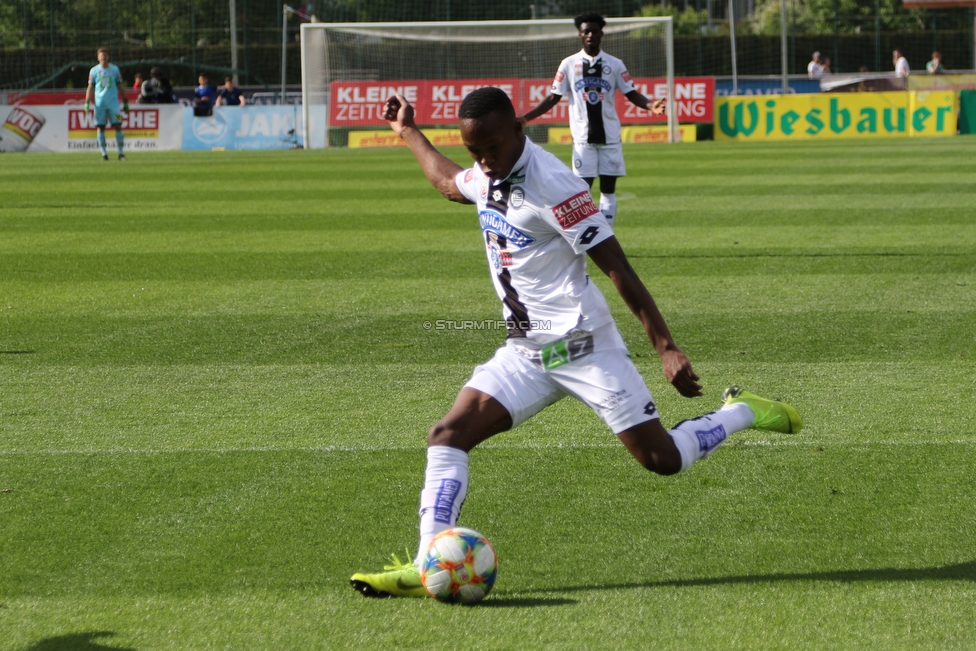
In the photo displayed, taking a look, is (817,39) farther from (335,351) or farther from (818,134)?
(335,351)

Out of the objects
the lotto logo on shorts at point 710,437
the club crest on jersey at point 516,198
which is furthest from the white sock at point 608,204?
the club crest on jersey at point 516,198

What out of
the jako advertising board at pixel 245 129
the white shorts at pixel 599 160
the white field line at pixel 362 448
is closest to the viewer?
the white field line at pixel 362 448

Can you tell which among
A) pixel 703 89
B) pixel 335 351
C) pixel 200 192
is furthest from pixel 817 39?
pixel 335 351

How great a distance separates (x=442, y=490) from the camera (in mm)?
4172

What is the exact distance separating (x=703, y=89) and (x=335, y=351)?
25.3m

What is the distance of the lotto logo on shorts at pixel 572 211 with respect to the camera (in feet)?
13.3

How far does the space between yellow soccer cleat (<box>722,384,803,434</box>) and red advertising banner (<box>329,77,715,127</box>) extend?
26689 millimetres

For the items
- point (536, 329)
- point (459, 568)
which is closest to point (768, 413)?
point (536, 329)

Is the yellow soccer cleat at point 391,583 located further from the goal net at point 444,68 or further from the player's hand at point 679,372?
the goal net at point 444,68

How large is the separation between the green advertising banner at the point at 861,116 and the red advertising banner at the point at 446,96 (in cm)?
176

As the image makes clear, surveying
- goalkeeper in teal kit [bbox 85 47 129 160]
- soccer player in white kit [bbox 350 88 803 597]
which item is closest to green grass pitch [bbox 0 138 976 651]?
soccer player in white kit [bbox 350 88 803 597]

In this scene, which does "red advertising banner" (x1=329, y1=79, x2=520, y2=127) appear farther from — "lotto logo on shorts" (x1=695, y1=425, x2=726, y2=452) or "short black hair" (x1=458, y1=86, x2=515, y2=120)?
"short black hair" (x1=458, y1=86, x2=515, y2=120)

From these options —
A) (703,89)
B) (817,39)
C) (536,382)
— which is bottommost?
(536,382)

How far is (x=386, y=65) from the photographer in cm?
3250
